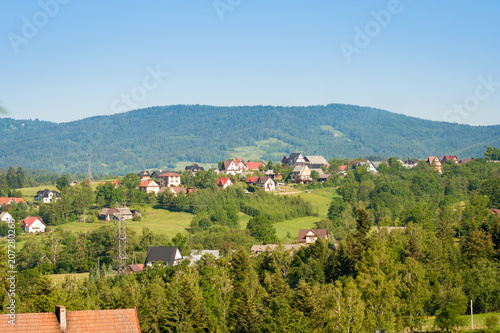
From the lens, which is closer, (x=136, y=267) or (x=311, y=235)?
(x=136, y=267)

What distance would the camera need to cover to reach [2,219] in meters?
93.2

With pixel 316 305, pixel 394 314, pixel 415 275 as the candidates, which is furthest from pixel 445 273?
pixel 316 305

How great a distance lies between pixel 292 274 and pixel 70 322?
31.7 metres

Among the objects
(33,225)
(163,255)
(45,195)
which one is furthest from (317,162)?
(163,255)

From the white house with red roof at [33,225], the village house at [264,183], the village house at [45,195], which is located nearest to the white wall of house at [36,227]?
the white house with red roof at [33,225]

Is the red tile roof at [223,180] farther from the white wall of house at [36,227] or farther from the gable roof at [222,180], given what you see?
the white wall of house at [36,227]

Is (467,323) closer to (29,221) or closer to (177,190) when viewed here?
(29,221)

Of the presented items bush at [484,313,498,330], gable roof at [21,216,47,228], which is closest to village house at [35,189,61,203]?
gable roof at [21,216,47,228]

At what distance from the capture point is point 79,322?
77.0 feet

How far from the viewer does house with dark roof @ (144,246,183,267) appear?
67375 millimetres

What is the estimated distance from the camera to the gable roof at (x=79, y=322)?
891 inches

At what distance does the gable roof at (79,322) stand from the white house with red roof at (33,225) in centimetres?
6926

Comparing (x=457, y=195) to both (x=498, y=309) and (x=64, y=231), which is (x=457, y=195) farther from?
(x=64, y=231)

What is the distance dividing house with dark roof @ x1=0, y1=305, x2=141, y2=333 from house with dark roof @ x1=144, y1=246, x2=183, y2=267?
42.9m
